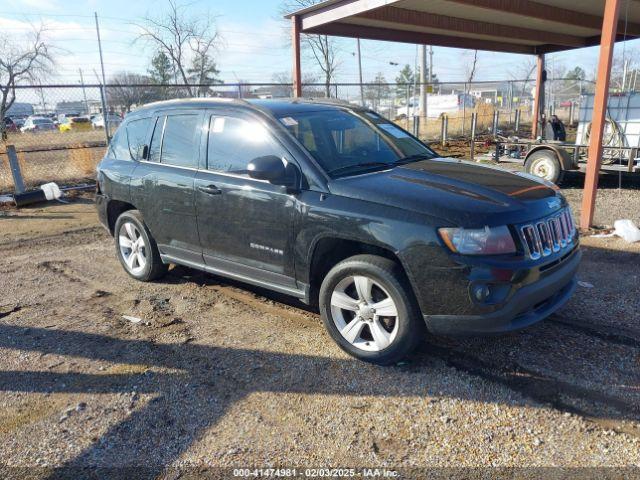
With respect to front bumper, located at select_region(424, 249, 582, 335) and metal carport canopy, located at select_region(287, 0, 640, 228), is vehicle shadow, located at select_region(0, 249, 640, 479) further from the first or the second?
metal carport canopy, located at select_region(287, 0, 640, 228)

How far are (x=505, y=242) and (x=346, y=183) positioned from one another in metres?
1.15

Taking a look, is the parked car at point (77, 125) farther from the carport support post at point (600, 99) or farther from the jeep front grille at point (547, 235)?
the jeep front grille at point (547, 235)

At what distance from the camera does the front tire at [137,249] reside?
529 cm

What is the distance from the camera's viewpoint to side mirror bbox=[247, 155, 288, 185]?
373 centimetres

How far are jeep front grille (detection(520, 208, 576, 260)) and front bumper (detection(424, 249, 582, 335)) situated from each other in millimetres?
173

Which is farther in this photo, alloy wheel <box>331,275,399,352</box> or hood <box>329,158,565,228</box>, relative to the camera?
alloy wheel <box>331,275,399,352</box>

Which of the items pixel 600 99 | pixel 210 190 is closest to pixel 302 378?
pixel 210 190

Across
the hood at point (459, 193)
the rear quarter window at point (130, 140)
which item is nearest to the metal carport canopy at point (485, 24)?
the hood at point (459, 193)

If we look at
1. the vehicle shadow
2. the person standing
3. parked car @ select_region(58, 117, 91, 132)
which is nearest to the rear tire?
the person standing

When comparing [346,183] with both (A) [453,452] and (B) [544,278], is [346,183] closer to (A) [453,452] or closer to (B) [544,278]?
(B) [544,278]

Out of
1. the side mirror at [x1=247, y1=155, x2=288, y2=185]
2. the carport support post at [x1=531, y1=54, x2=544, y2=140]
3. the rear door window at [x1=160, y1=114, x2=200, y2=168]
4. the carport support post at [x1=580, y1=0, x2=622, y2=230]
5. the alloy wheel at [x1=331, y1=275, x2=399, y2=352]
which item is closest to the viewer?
the alloy wheel at [x1=331, y1=275, x2=399, y2=352]

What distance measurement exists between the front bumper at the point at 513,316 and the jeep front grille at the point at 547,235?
17cm

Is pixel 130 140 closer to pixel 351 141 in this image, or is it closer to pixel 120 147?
pixel 120 147

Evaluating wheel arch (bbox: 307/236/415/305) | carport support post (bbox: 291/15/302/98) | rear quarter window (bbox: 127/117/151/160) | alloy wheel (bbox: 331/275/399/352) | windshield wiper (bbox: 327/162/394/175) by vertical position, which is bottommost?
alloy wheel (bbox: 331/275/399/352)
